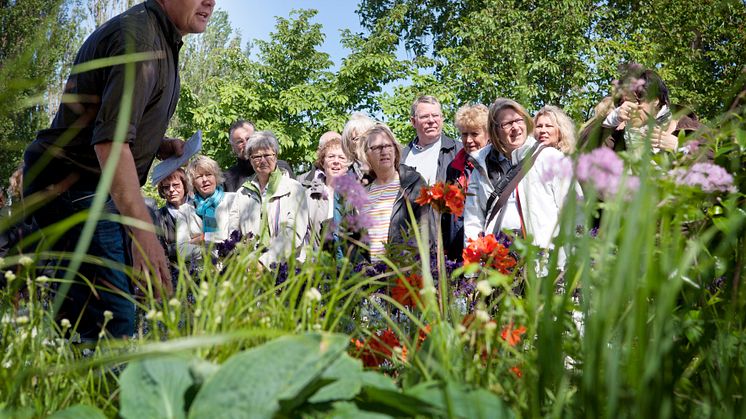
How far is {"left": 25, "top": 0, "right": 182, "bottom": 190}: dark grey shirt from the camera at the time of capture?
2391 millimetres

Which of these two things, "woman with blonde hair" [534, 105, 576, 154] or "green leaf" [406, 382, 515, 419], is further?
"woman with blonde hair" [534, 105, 576, 154]

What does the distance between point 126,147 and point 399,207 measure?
9.81 feet

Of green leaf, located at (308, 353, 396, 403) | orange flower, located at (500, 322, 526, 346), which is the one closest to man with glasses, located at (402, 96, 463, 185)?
orange flower, located at (500, 322, 526, 346)

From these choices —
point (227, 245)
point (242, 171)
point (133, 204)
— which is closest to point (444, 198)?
point (133, 204)

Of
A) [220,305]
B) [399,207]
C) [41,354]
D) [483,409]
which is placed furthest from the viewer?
[399,207]

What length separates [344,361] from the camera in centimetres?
118

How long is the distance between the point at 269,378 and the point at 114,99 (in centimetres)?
156

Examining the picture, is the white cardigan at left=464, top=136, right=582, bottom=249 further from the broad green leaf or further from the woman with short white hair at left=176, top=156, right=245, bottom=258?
the broad green leaf

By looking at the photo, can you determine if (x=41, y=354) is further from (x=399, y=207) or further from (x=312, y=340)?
(x=399, y=207)

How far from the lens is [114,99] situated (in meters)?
2.38

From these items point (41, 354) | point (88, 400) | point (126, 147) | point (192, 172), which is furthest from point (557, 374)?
point (192, 172)

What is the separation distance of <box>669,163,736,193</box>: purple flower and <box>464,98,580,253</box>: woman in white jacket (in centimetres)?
285

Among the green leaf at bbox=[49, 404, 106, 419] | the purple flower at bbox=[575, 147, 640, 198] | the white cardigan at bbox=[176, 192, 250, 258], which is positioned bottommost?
the white cardigan at bbox=[176, 192, 250, 258]

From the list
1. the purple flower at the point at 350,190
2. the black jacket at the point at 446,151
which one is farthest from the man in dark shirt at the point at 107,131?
the black jacket at the point at 446,151
